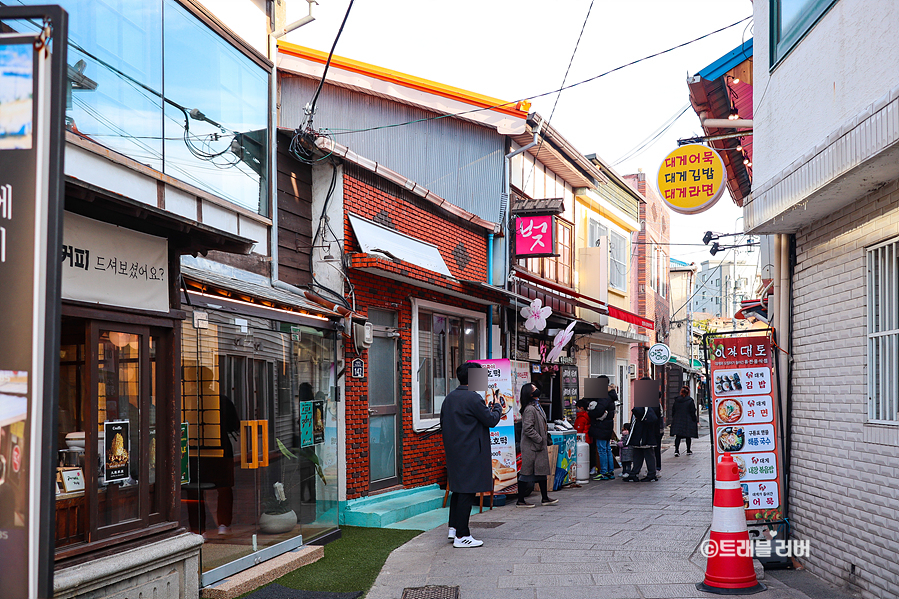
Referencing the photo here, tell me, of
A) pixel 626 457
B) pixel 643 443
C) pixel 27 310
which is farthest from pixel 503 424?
pixel 27 310

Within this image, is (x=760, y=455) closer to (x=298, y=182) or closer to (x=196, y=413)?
(x=196, y=413)

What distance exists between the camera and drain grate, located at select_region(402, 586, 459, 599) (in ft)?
21.4

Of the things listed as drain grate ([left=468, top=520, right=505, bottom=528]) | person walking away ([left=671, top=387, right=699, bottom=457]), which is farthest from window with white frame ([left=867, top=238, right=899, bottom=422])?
person walking away ([left=671, top=387, right=699, bottom=457])

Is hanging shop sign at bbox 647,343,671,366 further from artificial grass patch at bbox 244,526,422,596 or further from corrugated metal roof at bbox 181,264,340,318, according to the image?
corrugated metal roof at bbox 181,264,340,318

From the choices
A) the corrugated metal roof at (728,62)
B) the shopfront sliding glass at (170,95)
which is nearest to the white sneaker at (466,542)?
the shopfront sliding glass at (170,95)

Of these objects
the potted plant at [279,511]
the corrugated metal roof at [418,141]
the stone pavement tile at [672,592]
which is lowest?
the stone pavement tile at [672,592]

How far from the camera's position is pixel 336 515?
30.1 feet

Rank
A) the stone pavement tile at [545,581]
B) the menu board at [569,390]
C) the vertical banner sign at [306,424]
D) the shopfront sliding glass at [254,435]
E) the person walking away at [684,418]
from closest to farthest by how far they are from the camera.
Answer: the stone pavement tile at [545,581], the shopfront sliding glass at [254,435], the vertical banner sign at [306,424], the menu board at [569,390], the person walking away at [684,418]

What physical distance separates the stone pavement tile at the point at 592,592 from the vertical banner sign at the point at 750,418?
1548 millimetres

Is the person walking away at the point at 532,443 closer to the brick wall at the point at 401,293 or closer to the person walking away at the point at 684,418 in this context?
the brick wall at the point at 401,293

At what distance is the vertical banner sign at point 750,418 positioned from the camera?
7.24 m

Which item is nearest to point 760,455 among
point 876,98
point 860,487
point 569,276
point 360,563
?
point 860,487

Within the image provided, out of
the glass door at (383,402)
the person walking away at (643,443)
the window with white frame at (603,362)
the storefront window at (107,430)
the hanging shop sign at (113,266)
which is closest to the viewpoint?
the hanging shop sign at (113,266)

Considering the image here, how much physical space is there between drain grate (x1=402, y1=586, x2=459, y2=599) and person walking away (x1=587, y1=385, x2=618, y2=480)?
29.2 feet
